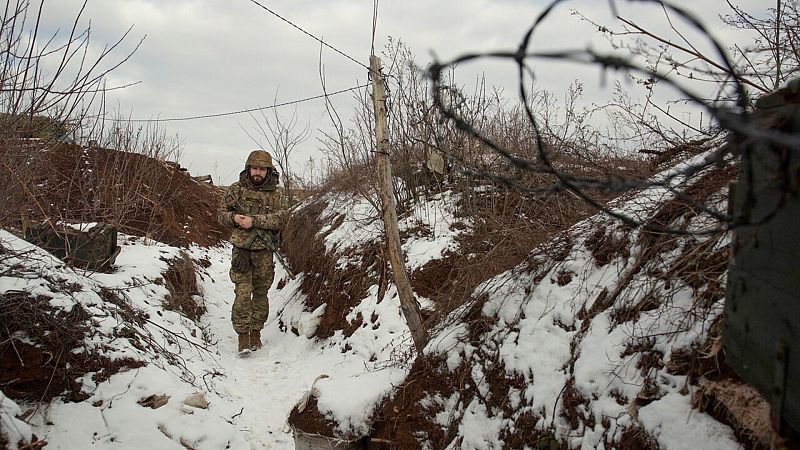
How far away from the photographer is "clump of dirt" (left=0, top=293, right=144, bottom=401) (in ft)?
9.73

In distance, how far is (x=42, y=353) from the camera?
3.10m

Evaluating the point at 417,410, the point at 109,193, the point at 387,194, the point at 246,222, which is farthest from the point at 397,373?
the point at 109,193

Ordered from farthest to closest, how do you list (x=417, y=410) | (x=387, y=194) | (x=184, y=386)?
(x=387, y=194)
(x=184, y=386)
(x=417, y=410)

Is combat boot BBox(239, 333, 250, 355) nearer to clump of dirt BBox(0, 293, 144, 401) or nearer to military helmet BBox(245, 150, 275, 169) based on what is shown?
military helmet BBox(245, 150, 275, 169)

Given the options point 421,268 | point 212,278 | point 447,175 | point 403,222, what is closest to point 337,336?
point 421,268

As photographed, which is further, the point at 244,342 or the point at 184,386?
the point at 244,342

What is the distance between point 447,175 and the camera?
755 centimetres

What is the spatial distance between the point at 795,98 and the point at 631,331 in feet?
5.21

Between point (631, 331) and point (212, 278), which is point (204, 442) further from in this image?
point (212, 278)

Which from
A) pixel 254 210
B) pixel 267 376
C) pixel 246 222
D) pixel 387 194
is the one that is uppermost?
pixel 387 194

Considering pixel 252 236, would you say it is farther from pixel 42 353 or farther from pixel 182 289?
pixel 42 353

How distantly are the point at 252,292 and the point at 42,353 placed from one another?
279cm

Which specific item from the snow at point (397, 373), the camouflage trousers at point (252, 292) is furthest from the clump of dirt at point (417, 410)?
the camouflage trousers at point (252, 292)

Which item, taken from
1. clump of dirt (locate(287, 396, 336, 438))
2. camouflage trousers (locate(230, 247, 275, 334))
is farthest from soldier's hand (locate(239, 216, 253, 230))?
clump of dirt (locate(287, 396, 336, 438))
